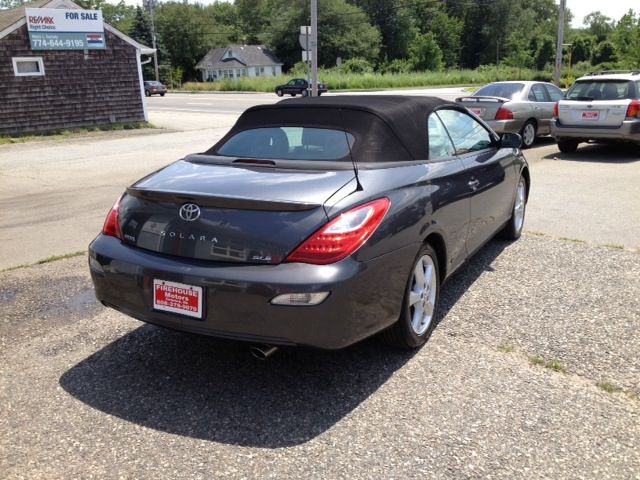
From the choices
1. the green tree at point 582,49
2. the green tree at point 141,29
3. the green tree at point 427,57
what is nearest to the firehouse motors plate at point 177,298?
the green tree at point 427,57

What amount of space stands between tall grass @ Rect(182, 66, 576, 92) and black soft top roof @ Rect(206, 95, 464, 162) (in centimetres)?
4998

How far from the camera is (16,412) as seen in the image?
3.11 meters

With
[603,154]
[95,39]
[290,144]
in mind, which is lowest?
[603,154]

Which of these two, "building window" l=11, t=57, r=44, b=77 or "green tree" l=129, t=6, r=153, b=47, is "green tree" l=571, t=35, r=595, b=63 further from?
"building window" l=11, t=57, r=44, b=77

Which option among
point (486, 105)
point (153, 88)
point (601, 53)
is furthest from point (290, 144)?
point (601, 53)

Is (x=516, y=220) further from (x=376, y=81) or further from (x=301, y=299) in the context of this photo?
(x=376, y=81)

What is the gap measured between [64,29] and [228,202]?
19.7 m

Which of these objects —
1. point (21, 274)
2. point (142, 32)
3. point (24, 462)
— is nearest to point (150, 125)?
point (21, 274)

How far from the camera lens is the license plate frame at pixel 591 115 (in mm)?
11242

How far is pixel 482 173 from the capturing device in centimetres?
462

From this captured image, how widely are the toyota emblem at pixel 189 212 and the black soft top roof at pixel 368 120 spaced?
1.05 m

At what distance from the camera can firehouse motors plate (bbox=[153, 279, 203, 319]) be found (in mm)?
2998

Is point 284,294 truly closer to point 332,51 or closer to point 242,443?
point 242,443

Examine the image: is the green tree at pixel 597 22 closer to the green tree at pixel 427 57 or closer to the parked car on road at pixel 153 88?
the green tree at pixel 427 57
